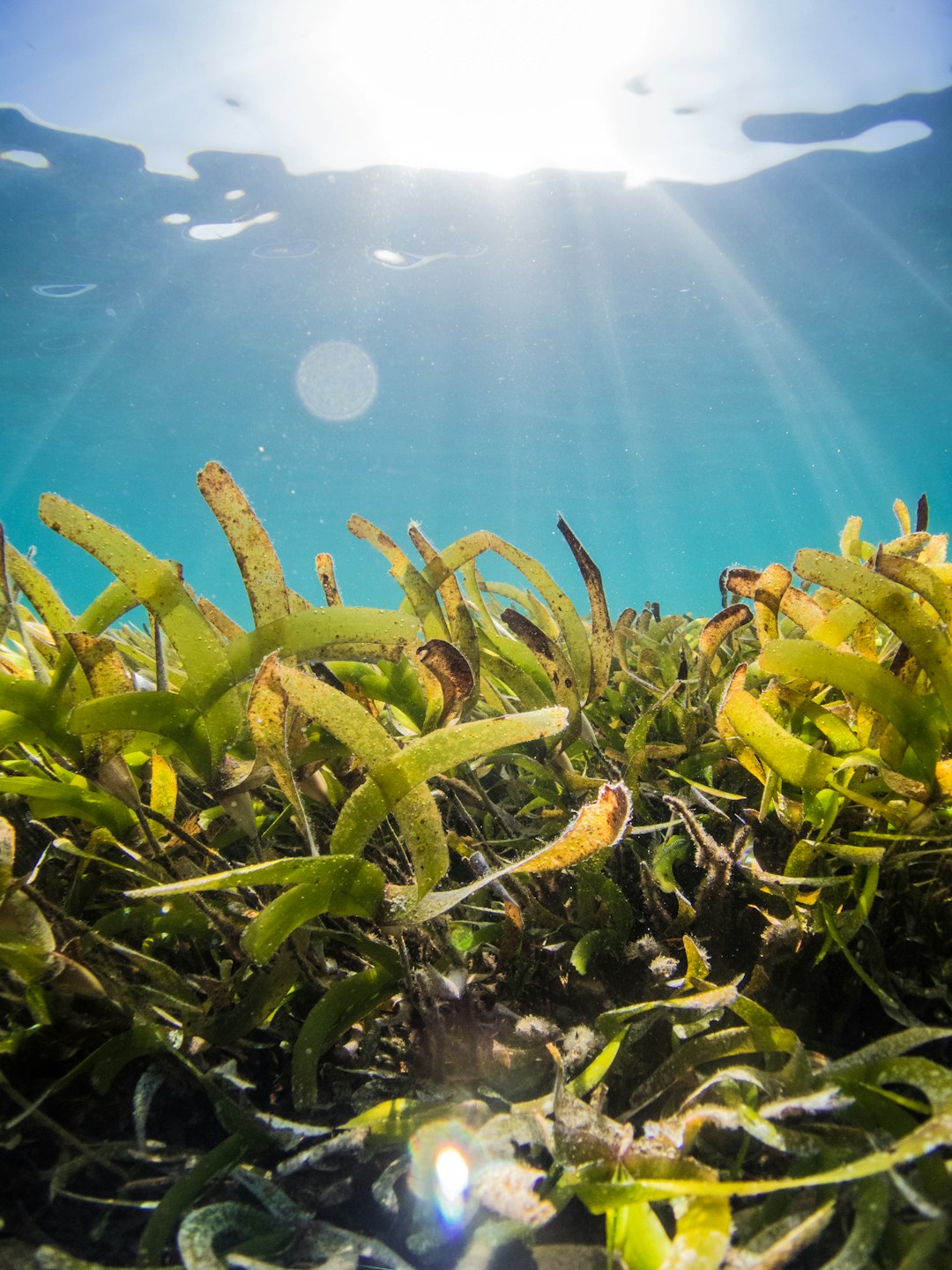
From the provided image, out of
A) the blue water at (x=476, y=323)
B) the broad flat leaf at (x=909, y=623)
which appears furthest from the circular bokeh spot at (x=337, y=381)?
the broad flat leaf at (x=909, y=623)

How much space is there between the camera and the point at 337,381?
34.9 metres

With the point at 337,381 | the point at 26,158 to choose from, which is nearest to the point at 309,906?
the point at 26,158

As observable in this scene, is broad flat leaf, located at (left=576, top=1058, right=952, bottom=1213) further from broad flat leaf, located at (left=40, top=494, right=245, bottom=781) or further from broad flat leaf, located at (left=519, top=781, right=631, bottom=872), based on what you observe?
broad flat leaf, located at (left=40, top=494, right=245, bottom=781)

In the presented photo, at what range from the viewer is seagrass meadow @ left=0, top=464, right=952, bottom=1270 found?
566mm

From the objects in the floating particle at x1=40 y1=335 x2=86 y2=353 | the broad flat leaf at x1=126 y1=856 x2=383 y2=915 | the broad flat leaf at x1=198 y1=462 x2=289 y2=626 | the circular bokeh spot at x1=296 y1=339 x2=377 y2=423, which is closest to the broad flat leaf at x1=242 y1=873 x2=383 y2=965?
the broad flat leaf at x1=126 y1=856 x2=383 y2=915

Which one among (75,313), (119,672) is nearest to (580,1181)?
(119,672)

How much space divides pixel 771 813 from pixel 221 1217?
30.3 inches

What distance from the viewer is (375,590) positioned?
317 ft

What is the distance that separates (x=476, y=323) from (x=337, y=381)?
34.0ft

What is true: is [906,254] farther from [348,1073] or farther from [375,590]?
[375,590]

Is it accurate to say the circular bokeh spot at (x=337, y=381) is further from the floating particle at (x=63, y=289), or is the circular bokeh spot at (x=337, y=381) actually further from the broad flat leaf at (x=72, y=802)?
the broad flat leaf at (x=72, y=802)

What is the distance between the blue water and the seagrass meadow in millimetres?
17766

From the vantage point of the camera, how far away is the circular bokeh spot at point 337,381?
31844mm

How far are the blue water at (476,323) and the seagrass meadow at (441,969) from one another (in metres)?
17.8
